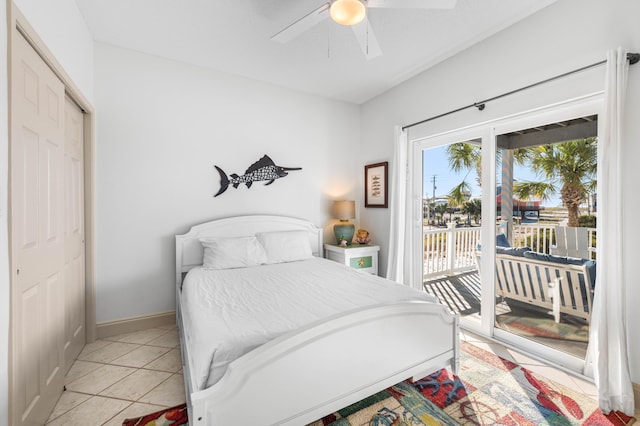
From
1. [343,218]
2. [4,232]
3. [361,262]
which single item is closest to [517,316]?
[361,262]

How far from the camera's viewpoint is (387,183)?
377 centimetres

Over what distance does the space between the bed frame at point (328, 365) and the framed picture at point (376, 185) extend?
204 centimetres

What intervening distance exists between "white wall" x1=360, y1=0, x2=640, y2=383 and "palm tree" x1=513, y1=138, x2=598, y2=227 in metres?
0.29

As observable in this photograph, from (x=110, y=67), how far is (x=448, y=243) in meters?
3.87

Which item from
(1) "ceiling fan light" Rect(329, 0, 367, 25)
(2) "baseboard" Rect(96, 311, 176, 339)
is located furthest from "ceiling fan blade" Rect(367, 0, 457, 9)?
(2) "baseboard" Rect(96, 311, 176, 339)

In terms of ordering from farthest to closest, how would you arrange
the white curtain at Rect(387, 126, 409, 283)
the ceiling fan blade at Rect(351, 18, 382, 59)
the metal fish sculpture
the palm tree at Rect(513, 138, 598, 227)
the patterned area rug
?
the white curtain at Rect(387, 126, 409, 283) < the metal fish sculpture < the palm tree at Rect(513, 138, 598, 227) < the ceiling fan blade at Rect(351, 18, 382, 59) < the patterned area rug

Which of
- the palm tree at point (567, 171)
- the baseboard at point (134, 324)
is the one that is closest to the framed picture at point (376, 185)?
the palm tree at point (567, 171)

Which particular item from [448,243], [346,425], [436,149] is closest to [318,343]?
[346,425]

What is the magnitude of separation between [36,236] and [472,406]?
268 centimetres

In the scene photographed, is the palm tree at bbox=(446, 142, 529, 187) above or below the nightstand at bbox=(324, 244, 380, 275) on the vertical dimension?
above

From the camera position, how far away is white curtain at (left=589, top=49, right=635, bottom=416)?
5.82 feet

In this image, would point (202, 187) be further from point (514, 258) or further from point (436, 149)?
point (514, 258)

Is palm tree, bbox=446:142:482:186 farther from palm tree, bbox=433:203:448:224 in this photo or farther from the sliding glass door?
palm tree, bbox=433:203:448:224

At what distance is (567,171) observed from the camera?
226cm
